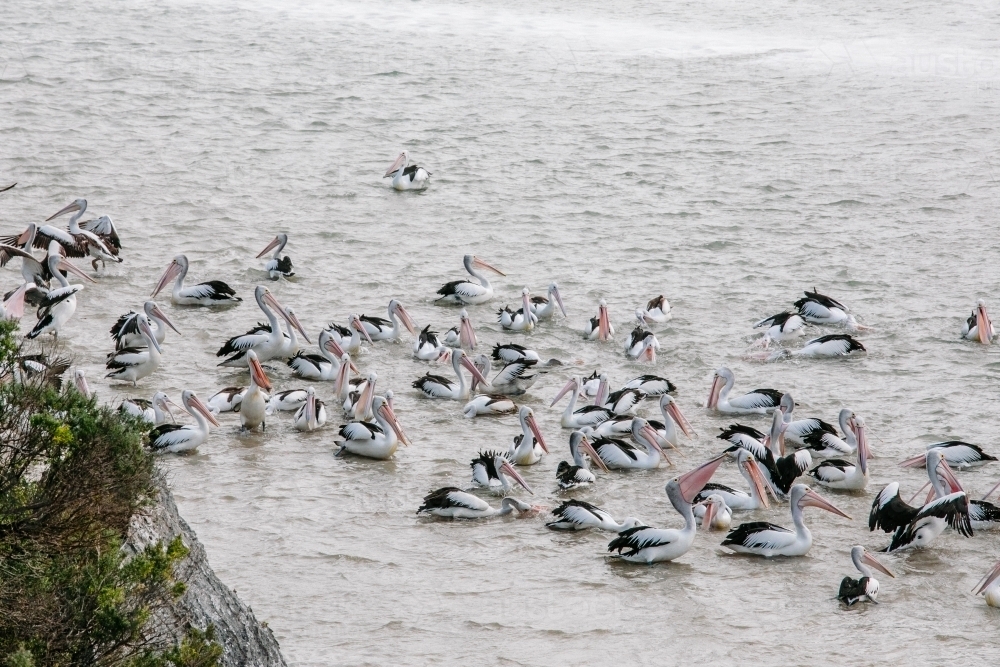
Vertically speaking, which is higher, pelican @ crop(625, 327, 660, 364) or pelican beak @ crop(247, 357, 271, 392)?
pelican beak @ crop(247, 357, 271, 392)

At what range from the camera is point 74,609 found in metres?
4.46

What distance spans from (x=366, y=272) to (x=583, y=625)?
24.7 ft

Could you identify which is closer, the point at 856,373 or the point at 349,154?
the point at 856,373

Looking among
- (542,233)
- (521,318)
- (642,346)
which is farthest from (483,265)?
(642,346)

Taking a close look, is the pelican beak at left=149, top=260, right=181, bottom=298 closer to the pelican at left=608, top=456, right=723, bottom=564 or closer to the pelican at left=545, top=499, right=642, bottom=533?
the pelican at left=545, top=499, right=642, bottom=533

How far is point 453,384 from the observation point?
10672 mm

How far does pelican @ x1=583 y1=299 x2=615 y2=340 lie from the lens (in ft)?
39.2

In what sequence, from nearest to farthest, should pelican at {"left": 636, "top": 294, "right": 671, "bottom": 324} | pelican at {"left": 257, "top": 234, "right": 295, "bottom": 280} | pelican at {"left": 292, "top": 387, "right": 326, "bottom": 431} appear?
pelican at {"left": 292, "top": 387, "right": 326, "bottom": 431}
pelican at {"left": 636, "top": 294, "right": 671, "bottom": 324}
pelican at {"left": 257, "top": 234, "right": 295, "bottom": 280}

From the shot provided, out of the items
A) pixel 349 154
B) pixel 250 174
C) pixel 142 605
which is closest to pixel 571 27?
pixel 349 154

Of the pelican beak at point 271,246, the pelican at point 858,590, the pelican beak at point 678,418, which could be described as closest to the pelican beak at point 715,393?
the pelican beak at point 678,418

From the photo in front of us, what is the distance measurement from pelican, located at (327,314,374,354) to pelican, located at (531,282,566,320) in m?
1.93

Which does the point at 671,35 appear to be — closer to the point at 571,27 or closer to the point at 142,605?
the point at 571,27

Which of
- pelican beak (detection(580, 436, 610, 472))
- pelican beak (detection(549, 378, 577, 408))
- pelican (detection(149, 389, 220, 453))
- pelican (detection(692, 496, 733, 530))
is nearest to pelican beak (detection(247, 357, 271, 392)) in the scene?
pelican (detection(149, 389, 220, 453))

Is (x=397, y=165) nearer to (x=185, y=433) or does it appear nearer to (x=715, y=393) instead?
(x=715, y=393)
